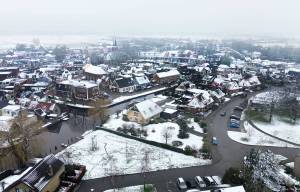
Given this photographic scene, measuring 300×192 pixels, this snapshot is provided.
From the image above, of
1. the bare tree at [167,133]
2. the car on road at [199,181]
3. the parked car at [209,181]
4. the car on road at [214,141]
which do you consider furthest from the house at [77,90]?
the parked car at [209,181]

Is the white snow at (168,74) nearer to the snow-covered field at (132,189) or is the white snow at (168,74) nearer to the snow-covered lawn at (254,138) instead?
the snow-covered lawn at (254,138)

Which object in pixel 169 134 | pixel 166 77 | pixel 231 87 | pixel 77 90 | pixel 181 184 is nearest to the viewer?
pixel 181 184

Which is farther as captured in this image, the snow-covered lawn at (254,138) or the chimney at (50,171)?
the snow-covered lawn at (254,138)

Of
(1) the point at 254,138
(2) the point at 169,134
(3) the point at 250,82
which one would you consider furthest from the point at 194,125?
(3) the point at 250,82

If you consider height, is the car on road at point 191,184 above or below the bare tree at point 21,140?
below

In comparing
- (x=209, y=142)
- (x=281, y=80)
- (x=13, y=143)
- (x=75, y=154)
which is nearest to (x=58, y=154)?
(x=75, y=154)

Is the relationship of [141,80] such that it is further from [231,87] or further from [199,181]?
[199,181]

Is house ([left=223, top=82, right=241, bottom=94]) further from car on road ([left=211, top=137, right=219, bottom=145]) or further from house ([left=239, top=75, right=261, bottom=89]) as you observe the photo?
car on road ([left=211, top=137, right=219, bottom=145])
